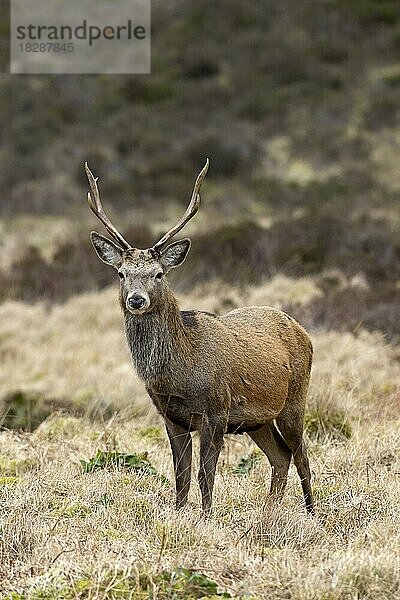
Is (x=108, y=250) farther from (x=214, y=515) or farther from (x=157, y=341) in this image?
(x=214, y=515)

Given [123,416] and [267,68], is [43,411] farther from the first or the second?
[267,68]

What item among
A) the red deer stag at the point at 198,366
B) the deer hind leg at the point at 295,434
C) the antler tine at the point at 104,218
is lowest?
the deer hind leg at the point at 295,434

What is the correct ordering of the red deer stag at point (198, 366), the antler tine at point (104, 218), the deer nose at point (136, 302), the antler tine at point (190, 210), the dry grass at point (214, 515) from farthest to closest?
the antler tine at point (104, 218)
the antler tine at point (190, 210)
the red deer stag at point (198, 366)
the deer nose at point (136, 302)
the dry grass at point (214, 515)

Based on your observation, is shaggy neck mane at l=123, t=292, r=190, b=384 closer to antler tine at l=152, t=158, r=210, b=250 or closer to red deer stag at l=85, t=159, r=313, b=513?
red deer stag at l=85, t=159, r=313, b=513

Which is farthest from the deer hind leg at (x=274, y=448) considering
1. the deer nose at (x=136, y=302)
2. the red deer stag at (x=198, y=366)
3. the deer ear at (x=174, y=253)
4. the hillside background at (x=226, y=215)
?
the deer nose at (x=136, y=302)

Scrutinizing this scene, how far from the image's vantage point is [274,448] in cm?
668

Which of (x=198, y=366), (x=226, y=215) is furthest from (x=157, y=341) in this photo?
(x=226, y=215)

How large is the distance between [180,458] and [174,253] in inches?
52.1

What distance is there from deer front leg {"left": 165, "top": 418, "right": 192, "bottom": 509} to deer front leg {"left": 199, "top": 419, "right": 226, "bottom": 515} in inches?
6.3

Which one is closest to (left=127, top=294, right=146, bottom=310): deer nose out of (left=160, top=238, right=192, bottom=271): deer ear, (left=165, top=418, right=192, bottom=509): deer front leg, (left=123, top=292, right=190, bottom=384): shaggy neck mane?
(left=123, top=292, right=190, bottom=384): shaggy neck mane

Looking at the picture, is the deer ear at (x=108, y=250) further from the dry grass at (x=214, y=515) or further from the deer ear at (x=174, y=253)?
the dry grass at (x=214, y=515)

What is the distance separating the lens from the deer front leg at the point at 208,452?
18.9 feet

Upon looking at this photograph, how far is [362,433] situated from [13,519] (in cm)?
323

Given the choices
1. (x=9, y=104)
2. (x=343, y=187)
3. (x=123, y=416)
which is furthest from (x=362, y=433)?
(x=9, y=104)
